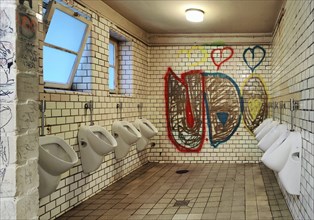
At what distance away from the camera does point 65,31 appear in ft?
13.0

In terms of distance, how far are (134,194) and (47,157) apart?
1892 millimetres

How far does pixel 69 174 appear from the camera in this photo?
12.2 feet

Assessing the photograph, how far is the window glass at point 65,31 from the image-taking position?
12.1ft

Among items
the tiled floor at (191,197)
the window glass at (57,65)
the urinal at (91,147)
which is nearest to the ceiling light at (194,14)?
the window glass at (57,65)

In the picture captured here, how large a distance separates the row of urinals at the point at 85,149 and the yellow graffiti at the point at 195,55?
63.6 inches

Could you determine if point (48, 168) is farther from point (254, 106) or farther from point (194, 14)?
point (254, 106)

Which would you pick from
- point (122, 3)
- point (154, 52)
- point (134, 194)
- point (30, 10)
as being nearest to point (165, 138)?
point (154, 52)

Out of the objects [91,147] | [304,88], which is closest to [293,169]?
[304,88]

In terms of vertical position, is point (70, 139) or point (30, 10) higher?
point (30, 10)

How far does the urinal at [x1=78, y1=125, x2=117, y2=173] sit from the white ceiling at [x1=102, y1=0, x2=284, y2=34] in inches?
74.0

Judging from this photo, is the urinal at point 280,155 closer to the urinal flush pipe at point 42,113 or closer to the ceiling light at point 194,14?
the urinal flush pipe at point 42,113

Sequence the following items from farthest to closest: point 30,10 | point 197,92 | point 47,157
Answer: point 197,92 → point 47,157 → point 30,10

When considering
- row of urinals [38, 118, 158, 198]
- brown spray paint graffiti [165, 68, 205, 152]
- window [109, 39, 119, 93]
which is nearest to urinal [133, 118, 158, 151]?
row of urinals [38, 118, 158, 198]

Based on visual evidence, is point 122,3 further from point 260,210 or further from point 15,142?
point 15,142
